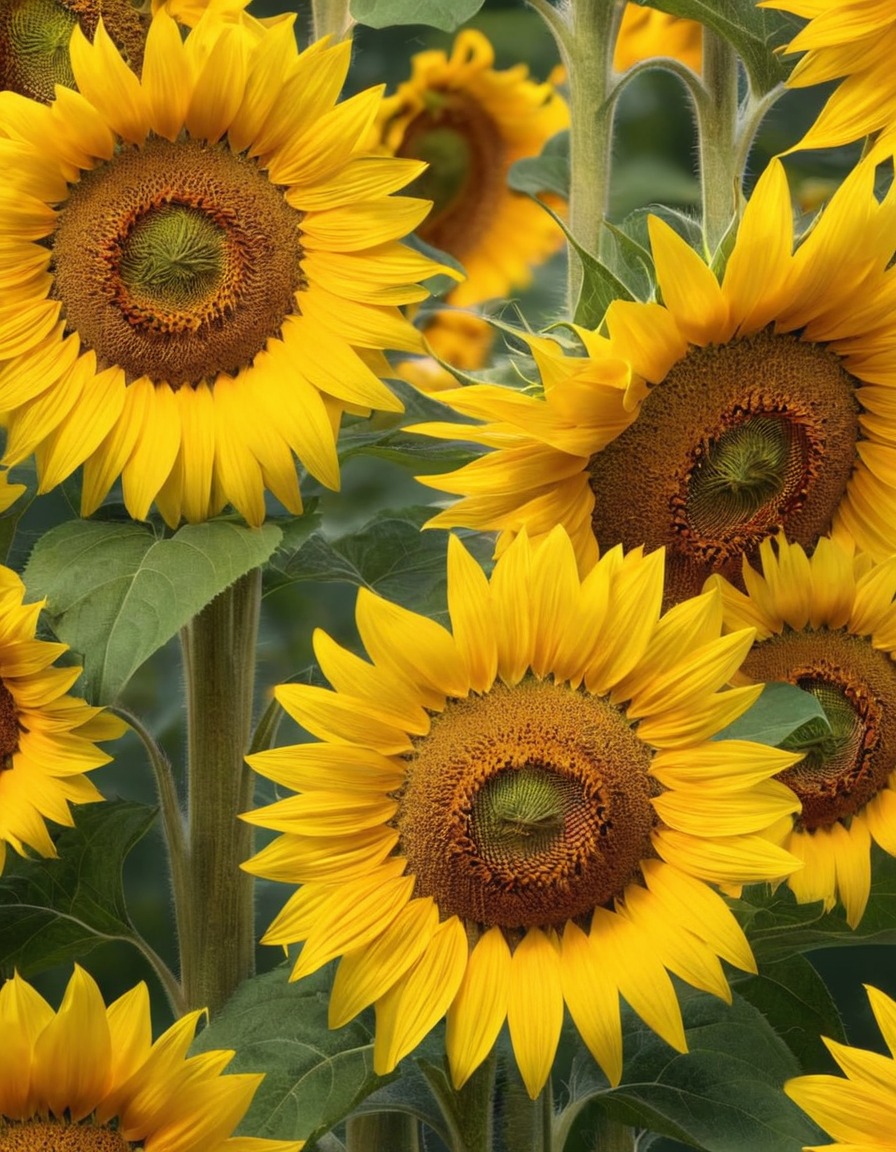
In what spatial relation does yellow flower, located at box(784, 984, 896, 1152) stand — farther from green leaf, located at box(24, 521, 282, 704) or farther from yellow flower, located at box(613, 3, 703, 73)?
yellow flower, located at box(613, 3, 703, 73)

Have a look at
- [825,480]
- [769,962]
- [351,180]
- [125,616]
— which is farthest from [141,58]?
[769,962]

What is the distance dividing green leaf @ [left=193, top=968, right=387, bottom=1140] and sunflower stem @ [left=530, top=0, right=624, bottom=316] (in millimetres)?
346

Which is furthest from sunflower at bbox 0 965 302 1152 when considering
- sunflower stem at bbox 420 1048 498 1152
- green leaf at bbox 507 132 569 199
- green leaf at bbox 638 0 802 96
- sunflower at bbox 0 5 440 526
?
green leaf at bbox 507 132 569 199

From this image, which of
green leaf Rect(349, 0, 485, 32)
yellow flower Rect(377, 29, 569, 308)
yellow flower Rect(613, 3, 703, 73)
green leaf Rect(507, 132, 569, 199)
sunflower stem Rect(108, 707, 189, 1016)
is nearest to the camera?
green leaf Rect(349, 0, 485, 32)

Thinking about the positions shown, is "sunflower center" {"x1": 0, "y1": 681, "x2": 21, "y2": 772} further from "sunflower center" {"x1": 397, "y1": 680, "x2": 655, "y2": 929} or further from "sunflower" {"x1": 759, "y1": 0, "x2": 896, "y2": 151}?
"sunflower" {"x1": 759, "y1": 0, "x2": 896, "y2": 151}

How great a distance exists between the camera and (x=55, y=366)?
2.53 ft

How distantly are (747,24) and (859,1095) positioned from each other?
0.47 m

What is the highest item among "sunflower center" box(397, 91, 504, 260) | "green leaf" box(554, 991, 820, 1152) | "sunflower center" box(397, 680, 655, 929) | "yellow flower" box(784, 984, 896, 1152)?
"sunflower center" box(397, 91, 504, 260)

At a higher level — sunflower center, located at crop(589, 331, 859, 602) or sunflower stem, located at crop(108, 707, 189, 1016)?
sunflower center, located at crop(589, 331, 859, 602)

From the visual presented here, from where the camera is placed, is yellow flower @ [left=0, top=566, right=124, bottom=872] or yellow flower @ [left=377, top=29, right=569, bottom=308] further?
yellow flower @ [left=377, top=29, right=569, bottom=308]

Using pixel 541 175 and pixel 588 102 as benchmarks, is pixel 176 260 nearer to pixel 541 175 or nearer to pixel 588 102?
pixel 588 102

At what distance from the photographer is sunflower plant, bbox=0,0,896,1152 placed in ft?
2.29

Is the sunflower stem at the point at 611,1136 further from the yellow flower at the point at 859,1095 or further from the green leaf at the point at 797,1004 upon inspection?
the yellow flower at the point at 859,1095

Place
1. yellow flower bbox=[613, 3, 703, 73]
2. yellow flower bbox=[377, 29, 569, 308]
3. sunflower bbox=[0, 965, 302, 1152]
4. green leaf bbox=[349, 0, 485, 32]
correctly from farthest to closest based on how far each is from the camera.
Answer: yellow flower bbox=[377, 29, 569, 308] < yellow flower bbox=[613, 3, 703, 73] < green leaf bbox=[349, 0, 485, 32] < sunflower bbox=[0, 965, 302, 1152]
